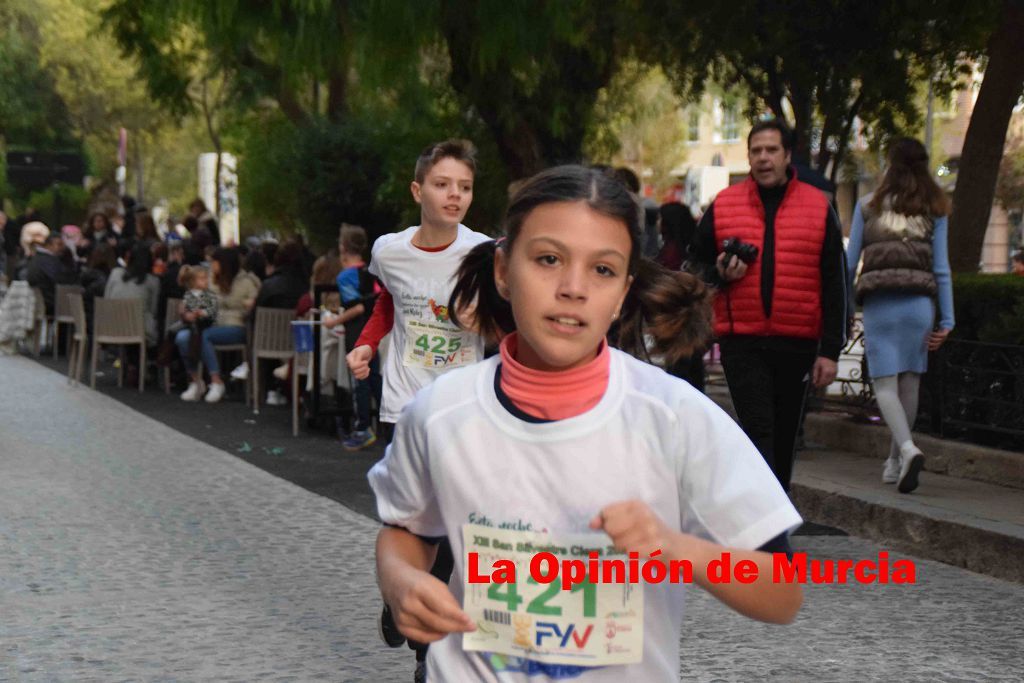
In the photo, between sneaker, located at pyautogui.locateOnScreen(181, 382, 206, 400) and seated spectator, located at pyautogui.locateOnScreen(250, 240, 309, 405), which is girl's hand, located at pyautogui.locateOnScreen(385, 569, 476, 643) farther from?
sneaker, located at pyautogui.locateOnScreen(181, 382, 206, 400)

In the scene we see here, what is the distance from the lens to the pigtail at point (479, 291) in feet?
11.5

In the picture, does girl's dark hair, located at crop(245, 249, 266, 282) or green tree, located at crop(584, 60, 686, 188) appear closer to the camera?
girl's dark hair, located at crop(245, 249, 266, 282)

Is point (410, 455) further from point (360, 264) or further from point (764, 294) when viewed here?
point (360, 264)

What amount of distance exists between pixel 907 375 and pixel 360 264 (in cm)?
515

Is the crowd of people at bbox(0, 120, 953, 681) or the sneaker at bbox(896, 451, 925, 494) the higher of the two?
the crowd of people at bbox(0, 120, 953, 681)

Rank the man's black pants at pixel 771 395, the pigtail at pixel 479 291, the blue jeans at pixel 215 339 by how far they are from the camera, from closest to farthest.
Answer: the pigtail at pixel 479 291, the man's black pants at pixel 771 395, the blue jeans at pixel 215 339

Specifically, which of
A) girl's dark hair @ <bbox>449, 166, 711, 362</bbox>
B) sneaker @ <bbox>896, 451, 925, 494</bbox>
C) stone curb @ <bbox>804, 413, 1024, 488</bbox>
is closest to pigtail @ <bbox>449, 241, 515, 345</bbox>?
girl's dark hair @ <bbox>449, 166, 711, 362</bbox>

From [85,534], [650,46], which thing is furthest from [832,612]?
[650,46]

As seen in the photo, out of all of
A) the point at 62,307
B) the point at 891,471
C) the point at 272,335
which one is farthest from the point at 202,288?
the point at 891,471

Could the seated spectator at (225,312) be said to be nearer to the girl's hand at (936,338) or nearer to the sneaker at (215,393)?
the sneaker at (215,393)

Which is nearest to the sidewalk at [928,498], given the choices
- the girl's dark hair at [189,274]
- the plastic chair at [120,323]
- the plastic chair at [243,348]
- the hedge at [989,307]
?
the hedge at [989,307]

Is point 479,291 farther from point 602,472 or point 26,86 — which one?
point 26,86

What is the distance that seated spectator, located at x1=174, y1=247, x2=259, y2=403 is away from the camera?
1739 centimetres

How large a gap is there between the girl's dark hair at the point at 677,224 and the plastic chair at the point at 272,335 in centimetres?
394
